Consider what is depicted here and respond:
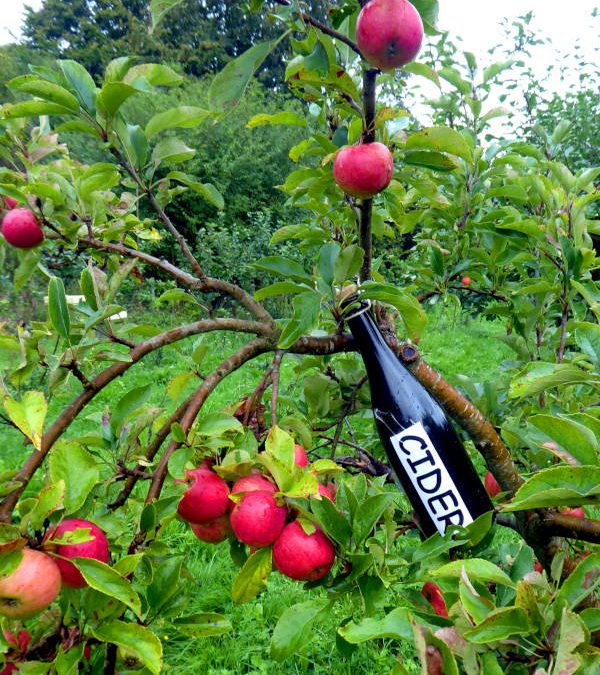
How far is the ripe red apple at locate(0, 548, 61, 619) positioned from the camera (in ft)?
1.36

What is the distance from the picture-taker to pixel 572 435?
435mm

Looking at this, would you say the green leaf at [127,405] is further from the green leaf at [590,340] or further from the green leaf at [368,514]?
the green leaf at [590,340]

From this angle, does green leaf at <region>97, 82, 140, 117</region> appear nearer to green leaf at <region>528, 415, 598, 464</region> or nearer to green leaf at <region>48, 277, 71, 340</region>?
green leaf at <region>48, 277, 71, 340</region>

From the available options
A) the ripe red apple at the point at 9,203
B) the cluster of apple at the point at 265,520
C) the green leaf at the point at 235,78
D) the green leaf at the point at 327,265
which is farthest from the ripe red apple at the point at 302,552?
the ripe red apple at the point at 9,203

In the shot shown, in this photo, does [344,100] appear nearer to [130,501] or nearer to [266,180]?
[130,501]

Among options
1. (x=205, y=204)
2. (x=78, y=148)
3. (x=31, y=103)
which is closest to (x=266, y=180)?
(x=205, y=204)

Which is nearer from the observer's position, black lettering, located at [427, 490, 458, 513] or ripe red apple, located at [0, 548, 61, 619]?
ripe red apple, located at [0, 548, 61, 619]

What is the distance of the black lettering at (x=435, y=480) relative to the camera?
71 centimetres

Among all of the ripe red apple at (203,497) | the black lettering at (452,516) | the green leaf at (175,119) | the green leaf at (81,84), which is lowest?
the black lettering at (452,516)

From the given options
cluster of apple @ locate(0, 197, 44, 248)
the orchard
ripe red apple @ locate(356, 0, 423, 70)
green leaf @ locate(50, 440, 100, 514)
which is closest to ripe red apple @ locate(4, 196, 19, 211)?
the orchard

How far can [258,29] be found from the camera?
15961mm

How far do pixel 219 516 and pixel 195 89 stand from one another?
460 inches

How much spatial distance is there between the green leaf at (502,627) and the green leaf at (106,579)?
0.27 meters

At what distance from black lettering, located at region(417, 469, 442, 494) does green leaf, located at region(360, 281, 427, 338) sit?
0.21 metres
